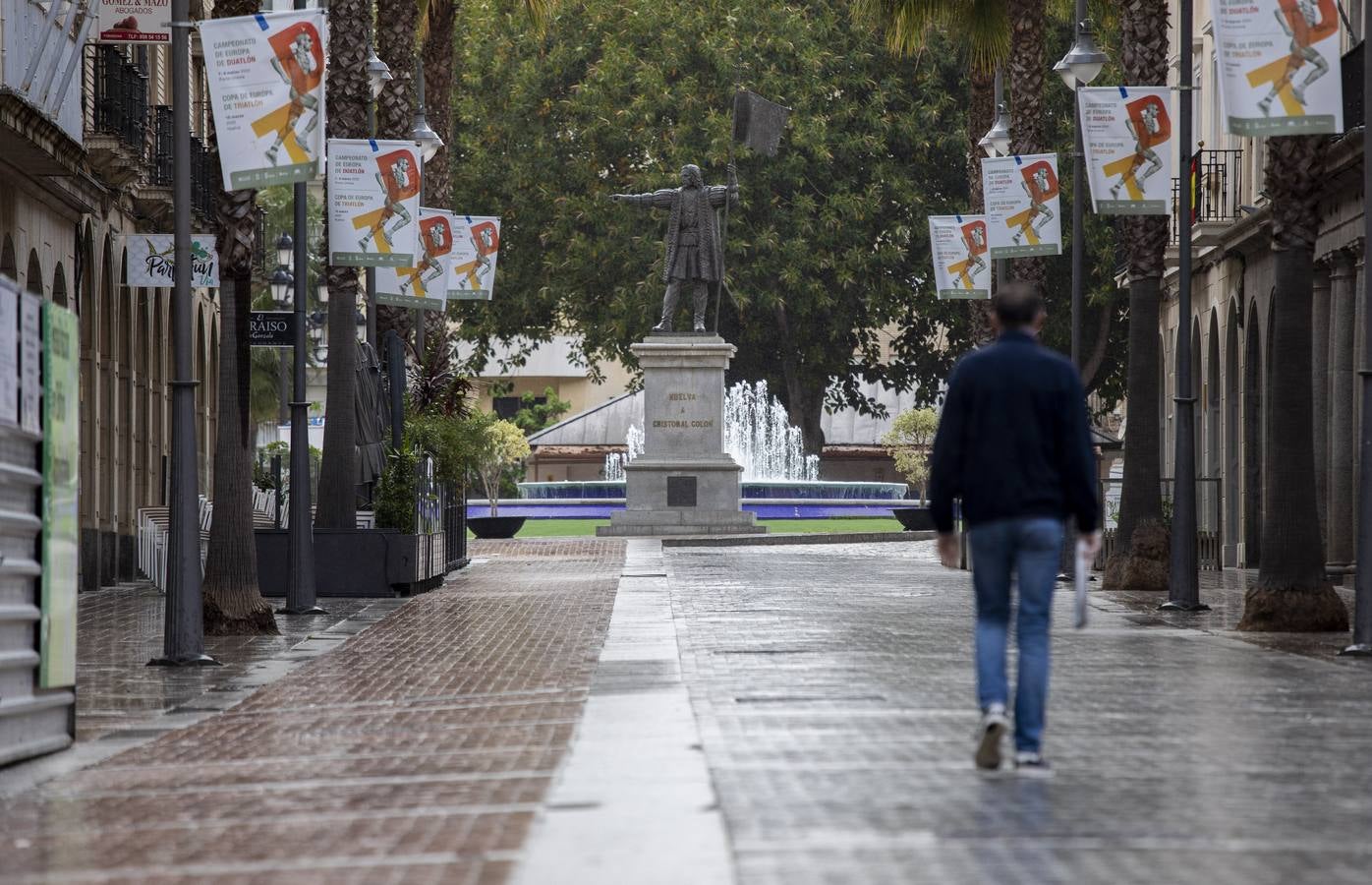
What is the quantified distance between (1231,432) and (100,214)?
684 inches

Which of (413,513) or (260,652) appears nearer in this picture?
(260,652)

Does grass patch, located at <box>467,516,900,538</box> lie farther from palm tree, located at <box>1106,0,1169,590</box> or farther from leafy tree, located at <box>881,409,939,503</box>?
palm tree, located at <box>1106,0,1169,590</box>

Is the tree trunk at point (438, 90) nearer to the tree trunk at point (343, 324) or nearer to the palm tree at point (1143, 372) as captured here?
the tree trunk at point (343, 324)

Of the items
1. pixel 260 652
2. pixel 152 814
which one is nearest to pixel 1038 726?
pixel 152 814

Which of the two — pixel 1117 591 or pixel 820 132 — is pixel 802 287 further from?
pixel 1117 591

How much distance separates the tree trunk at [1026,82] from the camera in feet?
96.8

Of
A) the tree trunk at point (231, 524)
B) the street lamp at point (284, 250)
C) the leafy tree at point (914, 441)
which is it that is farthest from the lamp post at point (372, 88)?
the leafy tree at point (914, 441)

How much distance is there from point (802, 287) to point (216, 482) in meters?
32.2

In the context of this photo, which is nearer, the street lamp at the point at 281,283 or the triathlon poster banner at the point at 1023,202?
the triathlon poster banner at the point at 1023,202

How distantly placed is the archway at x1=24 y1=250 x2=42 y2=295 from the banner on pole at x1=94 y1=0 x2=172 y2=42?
106 inches

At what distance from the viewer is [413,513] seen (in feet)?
77.3

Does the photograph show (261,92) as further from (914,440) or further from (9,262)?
(914,440)

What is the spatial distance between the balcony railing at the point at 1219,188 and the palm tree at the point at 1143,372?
956 centimetres

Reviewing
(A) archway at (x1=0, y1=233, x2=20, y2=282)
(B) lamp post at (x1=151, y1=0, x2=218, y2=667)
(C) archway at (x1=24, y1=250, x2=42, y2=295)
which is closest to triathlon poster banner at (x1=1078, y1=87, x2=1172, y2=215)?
(B) lamp post at (x1=151, y1=0, x2=218, y2=667)
